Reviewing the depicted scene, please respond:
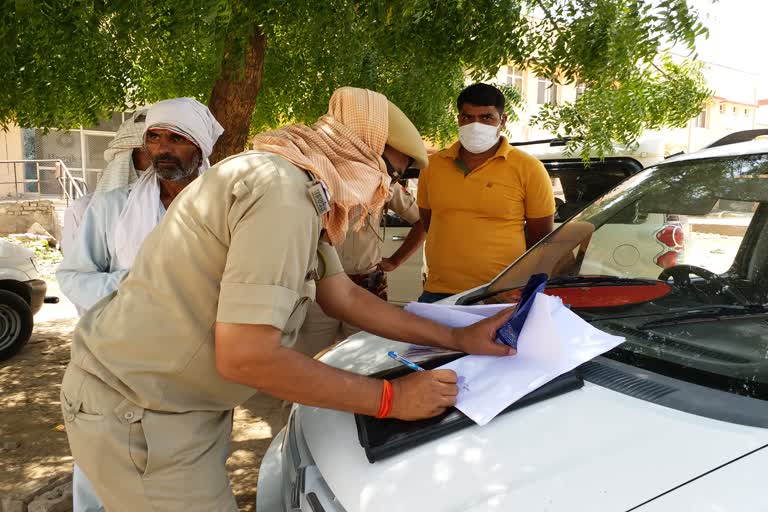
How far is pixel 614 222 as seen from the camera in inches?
111

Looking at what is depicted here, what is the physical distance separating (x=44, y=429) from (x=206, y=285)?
3.62 metres

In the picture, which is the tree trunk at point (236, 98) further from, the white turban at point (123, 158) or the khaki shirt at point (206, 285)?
the khaki shirt at point (206, 285)

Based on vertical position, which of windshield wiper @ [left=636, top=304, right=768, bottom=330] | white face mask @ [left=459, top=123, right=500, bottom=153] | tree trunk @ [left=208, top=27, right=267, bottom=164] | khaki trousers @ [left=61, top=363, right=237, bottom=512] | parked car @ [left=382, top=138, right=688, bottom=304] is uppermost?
tree trunk @ [left=208, top=27, right=267, bottom=164]

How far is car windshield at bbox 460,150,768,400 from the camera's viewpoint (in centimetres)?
175

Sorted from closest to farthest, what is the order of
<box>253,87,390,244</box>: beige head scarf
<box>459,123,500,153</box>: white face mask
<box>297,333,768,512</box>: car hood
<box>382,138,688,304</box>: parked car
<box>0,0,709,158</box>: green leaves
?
<box>297,333,768,512</box>: car hood, <box>253,87,390,244</box>: beige head scarf, <box>382,138,688,304</box>: parked car, <box>0,0,709,158</box>: green leaves, <box>459,123,500,153</box>: white face mask

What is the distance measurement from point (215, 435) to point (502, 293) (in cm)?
130

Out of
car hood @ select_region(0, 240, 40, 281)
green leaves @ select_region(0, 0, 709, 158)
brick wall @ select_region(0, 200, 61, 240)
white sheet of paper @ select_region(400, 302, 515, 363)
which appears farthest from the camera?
brick wall @ select_region(0, 200, 61, 240)

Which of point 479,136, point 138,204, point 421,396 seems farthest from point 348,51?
point 421,396

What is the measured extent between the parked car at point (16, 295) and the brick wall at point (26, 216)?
25.1 feet

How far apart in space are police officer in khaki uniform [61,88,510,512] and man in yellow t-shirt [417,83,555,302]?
5.13 feet

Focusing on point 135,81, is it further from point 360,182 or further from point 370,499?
point 370,499

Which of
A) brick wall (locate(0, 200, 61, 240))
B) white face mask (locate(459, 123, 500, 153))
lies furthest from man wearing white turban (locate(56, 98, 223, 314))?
brick wall (locate(0, 200, 61, 240))

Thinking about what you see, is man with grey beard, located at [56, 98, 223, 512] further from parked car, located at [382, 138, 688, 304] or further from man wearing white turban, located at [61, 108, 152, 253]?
parked car, located at [382, 138, 688, 304]

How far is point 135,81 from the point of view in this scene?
472cm
